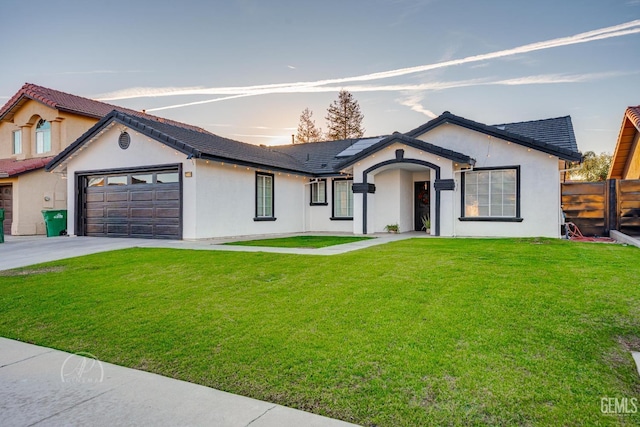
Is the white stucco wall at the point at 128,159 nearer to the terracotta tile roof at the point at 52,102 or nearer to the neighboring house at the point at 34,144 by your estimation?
the neighboring house at the point at 34,144

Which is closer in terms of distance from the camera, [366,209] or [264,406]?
[264,406]

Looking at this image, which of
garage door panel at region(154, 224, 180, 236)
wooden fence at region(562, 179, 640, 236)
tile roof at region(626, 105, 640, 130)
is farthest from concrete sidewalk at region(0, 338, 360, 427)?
tile roof at region(626, 105, 640, 130)

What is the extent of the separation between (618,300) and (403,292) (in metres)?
2.51

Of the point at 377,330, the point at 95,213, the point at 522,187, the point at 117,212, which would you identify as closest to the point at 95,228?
the point at 95,213

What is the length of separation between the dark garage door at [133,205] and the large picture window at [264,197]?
338 centimetres

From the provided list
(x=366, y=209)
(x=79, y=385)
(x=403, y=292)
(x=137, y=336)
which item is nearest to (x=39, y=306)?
(x=137, y=336)

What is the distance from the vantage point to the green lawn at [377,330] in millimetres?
2709

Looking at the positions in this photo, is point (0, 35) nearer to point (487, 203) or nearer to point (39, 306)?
point (39, 306)

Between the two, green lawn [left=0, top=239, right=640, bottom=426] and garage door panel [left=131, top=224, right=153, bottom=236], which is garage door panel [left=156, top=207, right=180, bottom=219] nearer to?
garage door panel [left=131, top=224, right=153, bottom=236]

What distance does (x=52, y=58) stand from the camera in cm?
1664

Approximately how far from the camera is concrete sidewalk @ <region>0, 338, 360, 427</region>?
99.8 inches

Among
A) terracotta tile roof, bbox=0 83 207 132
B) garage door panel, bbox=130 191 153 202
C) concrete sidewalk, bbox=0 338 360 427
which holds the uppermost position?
terracotta tile roof, bbox=0 83 207 132

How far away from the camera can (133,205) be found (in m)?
14.6

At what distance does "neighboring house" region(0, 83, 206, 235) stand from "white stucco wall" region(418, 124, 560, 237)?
17.9 metres
